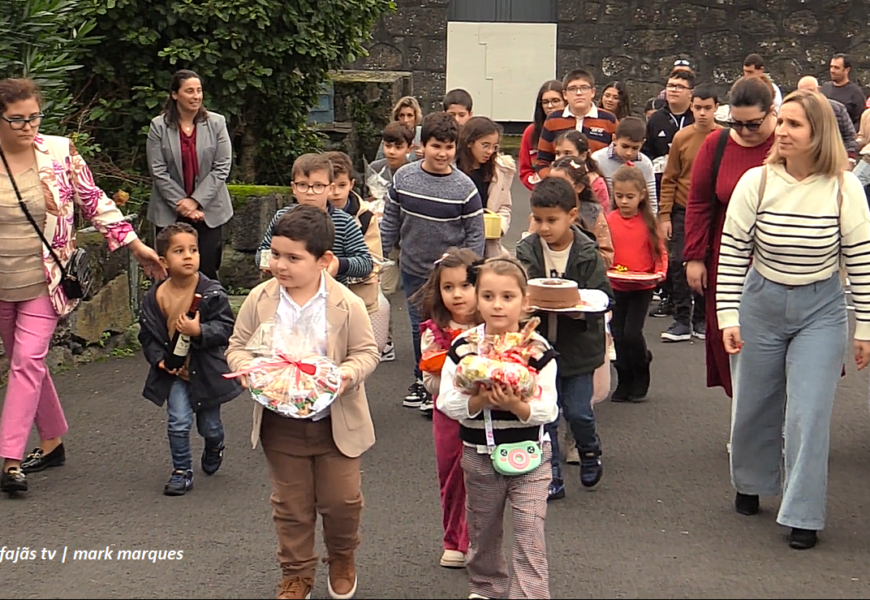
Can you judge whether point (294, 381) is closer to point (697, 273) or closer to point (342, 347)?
point (342, 347)

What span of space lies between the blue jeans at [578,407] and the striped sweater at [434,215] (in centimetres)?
139

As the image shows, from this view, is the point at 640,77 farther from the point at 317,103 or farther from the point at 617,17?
the point at 317,103

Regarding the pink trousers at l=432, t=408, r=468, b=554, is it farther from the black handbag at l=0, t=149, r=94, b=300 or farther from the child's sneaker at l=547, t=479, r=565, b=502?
the black handbag at l=0, t=149, r=94, b=300

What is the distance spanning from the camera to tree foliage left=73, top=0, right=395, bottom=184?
10695 mm

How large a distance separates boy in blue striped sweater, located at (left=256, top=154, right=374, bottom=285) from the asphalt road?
0.99m

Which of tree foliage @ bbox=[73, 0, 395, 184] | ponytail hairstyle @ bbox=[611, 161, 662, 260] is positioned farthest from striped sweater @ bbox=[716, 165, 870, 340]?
tree foliage @ bbox=[73, 0, 395, 184]

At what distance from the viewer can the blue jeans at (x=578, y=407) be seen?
6395 mm

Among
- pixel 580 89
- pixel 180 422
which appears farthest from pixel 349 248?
pixel 580 89

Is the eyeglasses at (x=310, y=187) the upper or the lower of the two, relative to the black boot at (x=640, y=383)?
upper

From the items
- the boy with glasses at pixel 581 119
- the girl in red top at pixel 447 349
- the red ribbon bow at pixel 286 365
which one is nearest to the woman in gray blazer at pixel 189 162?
the boy with glasses at pixel 581 119

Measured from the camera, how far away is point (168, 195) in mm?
9156

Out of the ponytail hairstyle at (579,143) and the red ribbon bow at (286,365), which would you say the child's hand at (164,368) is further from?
the ponytail hairstyle at (579,143)

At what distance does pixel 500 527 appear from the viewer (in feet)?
16.3

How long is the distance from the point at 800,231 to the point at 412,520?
2.11 meters
